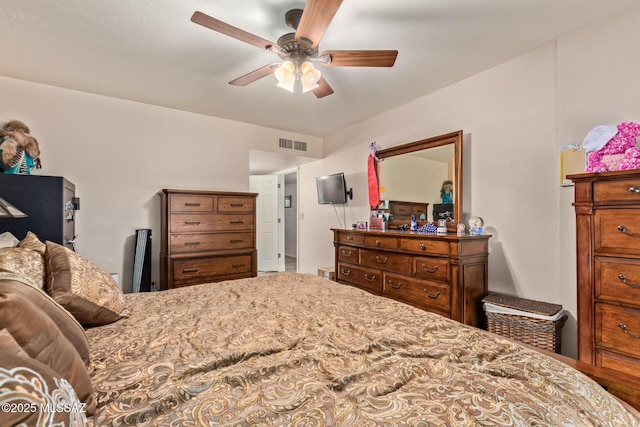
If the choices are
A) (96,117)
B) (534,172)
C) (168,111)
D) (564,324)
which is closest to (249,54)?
(168,111)

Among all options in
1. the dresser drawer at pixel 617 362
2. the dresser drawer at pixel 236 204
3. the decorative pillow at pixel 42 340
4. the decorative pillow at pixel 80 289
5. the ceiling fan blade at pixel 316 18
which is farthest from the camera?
the dresser drawer at pixel 236 204

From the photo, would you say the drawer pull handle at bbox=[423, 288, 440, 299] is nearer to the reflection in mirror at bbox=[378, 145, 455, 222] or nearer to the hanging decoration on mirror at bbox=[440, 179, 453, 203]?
the reflection in mirror at bbox=[378, 145, 455, 222]

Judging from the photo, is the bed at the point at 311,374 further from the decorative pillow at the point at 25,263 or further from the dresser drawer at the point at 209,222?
the dresser drawer at the point at 209,222

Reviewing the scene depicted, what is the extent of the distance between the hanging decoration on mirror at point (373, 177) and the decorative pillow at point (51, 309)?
10.6ft

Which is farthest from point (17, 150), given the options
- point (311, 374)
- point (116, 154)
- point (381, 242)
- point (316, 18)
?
point (381, 242)

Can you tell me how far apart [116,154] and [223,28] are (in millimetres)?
2479

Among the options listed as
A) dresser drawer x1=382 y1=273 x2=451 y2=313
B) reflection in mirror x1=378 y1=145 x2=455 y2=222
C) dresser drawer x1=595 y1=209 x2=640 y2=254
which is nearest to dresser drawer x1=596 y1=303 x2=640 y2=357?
dresser drawer x1=595 y1=209 x2=640 y2=254

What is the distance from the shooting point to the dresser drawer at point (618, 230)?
60.3 inches

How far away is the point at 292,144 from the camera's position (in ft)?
15.1

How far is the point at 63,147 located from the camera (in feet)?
9.98

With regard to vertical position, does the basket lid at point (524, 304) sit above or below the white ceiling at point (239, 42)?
below

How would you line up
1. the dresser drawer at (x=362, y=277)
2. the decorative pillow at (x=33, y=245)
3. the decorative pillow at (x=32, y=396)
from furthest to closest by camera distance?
the dresser drawer at (x=362, y=277), the decorative pillow at (x=33, y=245), the decorative pillow at (x=32, y=396)

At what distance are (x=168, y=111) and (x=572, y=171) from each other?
4.14 metres

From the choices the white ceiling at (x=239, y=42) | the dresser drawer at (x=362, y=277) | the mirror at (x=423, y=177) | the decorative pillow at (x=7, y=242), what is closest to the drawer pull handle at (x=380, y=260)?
the dresser drawer at (x=362, y=277)
